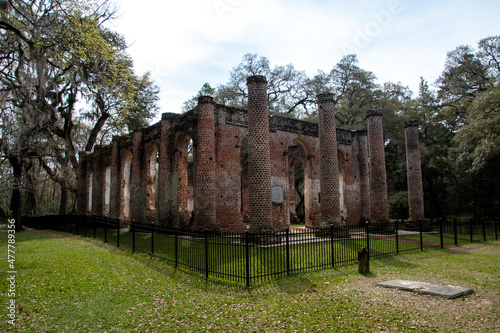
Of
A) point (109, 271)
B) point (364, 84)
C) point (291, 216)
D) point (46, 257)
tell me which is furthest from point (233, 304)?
point (364, 84)

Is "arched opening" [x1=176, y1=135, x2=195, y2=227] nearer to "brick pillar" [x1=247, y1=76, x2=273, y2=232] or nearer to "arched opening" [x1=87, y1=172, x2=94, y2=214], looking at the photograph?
"brick pillar" [x1=247, y1=76, x2=273, y2=232]

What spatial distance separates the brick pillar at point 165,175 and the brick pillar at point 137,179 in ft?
9.16

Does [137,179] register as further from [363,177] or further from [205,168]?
[363,177]

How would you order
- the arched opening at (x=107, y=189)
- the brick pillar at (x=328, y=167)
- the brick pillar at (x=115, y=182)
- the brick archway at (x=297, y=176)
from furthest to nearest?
the arched opening at (x=107, y=189) < the brick pillar at (x=115, y=182) < the brick archway at (x=297, y=176) < the brick pillar at (x=328, y=167)

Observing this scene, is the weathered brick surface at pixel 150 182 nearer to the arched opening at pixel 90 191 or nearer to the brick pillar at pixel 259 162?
the arched opening at pixel 90 191

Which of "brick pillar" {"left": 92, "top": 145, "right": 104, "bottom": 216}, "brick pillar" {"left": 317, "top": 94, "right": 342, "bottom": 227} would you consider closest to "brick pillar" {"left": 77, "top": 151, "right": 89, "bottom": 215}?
"brick pillar" {"left": 92, "top": 145, "right": 104, "bottom": 216}

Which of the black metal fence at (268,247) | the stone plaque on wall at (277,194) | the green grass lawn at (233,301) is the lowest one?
the green grass lawn at (233,301)

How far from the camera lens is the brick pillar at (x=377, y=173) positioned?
720 inches

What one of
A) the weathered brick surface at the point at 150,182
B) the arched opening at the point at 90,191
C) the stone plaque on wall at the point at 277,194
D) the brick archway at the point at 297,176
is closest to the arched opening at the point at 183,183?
the weathered brick surface at the point at 150,182

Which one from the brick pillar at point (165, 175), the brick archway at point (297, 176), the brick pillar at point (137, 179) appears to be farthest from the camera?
the brick pillar at point (137, 179)

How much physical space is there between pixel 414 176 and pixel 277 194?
846 centimetres

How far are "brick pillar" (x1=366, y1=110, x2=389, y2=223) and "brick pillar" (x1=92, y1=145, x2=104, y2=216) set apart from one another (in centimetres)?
1976

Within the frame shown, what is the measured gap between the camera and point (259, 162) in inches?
552

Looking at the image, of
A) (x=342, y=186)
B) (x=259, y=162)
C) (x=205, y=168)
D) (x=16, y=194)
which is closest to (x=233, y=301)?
(x=259, y=162)
